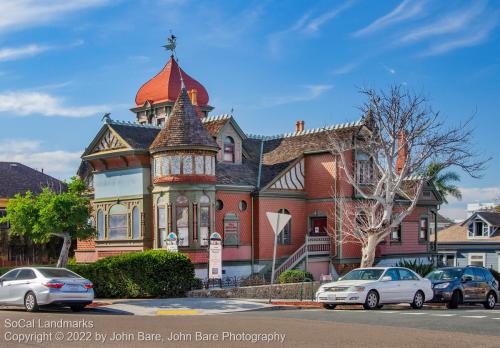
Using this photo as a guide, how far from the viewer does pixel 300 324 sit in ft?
55.8

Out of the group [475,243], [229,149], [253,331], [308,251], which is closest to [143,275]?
[308,251]

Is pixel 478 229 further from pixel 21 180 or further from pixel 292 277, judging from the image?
pixel 21 180

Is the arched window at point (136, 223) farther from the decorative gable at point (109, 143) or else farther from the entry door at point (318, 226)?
the entry door at point (318, 226)

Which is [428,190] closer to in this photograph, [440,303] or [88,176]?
[440,303]

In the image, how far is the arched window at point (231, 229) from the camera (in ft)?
115

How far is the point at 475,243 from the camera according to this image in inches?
2169

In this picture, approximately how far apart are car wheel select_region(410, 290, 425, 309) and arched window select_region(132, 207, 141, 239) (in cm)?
1521

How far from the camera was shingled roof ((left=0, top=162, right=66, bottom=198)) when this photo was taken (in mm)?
53750

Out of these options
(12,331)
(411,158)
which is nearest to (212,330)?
(12,331)

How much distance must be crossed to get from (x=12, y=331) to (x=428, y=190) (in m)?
32.3

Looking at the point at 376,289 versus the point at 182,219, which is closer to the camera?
the point at 376,289

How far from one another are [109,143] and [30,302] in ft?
52.2

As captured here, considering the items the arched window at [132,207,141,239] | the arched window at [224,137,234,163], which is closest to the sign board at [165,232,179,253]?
the arched window at [132,207,141,239]

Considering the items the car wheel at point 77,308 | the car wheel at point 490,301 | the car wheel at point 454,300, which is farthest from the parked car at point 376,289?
the car wheel at point 77,308
